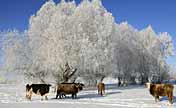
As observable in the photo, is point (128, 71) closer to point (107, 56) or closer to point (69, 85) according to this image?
point (107, 56)

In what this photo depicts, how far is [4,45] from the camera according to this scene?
44.9 meters

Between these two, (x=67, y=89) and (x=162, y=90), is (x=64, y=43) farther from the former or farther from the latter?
(x=162, y=90)

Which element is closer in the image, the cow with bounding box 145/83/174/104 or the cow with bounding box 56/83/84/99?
the cow with bounding box 145/83/174/104

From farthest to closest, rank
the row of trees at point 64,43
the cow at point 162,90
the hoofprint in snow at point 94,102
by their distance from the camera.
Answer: the row of trees at point 64,43 → the cow at point 162,90 → the hoofprint in snow at point 94,102

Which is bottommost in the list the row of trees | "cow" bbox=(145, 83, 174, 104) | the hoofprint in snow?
the hoofprint in snow

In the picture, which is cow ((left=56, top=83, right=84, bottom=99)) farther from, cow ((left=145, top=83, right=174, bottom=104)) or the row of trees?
the row of trees

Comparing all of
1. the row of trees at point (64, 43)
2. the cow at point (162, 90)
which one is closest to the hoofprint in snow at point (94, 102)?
the cow at point (162, 90)

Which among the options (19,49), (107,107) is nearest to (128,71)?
(19,49)

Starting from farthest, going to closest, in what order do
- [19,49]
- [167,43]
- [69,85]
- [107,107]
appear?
[167,43]
[19,49]
[69,85]
[107,107]

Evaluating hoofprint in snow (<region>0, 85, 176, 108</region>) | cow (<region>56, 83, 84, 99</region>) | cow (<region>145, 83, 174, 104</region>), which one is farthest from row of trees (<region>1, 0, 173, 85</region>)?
cow (<region>145, 83, 174, 104</region>)

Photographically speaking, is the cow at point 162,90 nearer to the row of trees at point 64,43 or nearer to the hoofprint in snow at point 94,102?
the hoofprint in snow at point 94,102

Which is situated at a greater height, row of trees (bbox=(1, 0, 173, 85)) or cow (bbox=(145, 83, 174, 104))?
row of trees (bbox=(1, 0, 173, 85))

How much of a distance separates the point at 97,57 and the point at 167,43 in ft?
123

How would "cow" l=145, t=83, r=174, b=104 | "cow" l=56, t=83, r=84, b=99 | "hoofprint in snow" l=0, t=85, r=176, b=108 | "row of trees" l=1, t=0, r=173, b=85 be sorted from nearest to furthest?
"hoofprint in snow" l=0, t=85, r=176, b=108, "cow" l=145, t=83, r=174, b=104, "cow" l=56, t=83, r=84, b=99, "row of trees" l=1, t=0, r=173, b=85
